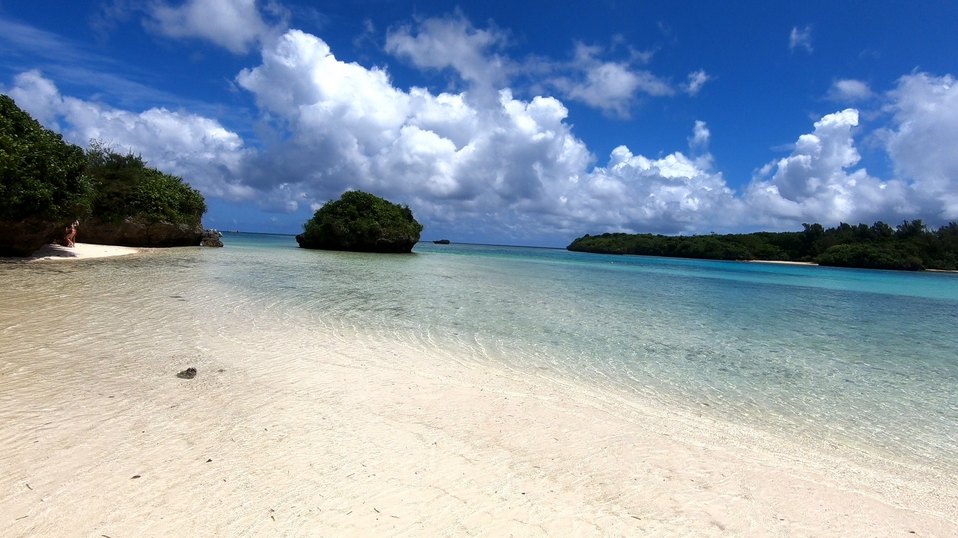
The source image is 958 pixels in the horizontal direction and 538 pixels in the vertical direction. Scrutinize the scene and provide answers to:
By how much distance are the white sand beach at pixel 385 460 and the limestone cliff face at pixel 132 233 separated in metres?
31.4

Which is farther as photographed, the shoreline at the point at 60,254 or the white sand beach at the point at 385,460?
the shoreline at the point at 60,254

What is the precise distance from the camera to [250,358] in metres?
7.10

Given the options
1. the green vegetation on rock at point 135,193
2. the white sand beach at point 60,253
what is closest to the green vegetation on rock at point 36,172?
the white sand beach at point 60,253

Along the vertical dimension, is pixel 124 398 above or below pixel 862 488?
above

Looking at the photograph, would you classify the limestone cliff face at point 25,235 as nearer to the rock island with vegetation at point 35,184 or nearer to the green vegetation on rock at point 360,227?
the rock island with vegetation at point 35,184

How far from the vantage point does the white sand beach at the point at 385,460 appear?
10.6ft

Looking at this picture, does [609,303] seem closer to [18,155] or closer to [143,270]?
[143,270]

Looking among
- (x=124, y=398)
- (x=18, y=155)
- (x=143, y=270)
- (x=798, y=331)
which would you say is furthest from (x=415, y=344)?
(x=18, y=155)

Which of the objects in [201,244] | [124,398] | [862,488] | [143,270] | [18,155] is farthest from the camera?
Answer: [201,244]

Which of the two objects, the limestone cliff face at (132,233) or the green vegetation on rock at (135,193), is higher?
the green vegetation on rock at (135,193)

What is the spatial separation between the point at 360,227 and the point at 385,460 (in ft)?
149

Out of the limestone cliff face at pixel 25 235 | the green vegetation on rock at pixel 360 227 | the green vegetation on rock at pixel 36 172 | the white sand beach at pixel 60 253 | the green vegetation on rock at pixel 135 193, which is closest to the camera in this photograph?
the green vegetation on rock at pixel 36 172

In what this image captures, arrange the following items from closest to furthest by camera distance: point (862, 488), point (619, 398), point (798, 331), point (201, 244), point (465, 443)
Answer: point (862, 488)
point (465, 443)
point (619, 398)
point (798, 331)
point (201, 244)

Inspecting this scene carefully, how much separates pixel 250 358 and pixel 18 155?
57.5ft
